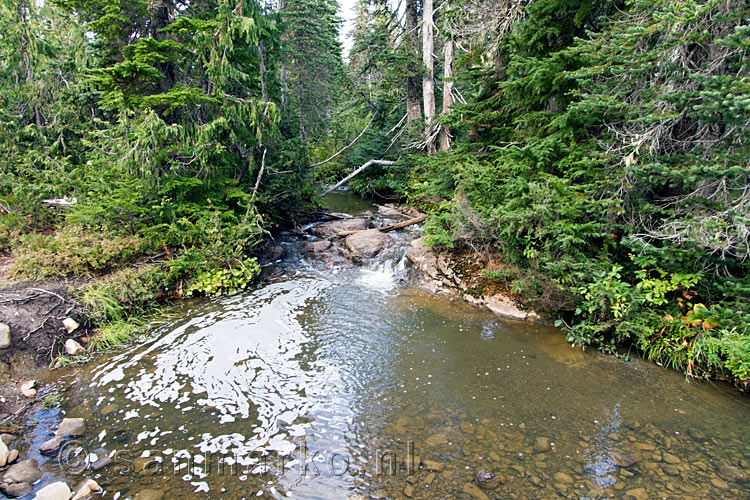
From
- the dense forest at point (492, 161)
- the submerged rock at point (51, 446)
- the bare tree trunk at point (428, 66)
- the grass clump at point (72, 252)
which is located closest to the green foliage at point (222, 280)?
the dense forest at point (492, 161)

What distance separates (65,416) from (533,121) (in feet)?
29.9

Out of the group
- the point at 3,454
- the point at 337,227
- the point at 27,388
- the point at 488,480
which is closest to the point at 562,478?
the point at 488,480

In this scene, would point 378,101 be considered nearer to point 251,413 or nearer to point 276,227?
point 276,227

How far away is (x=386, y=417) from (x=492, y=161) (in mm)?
7194

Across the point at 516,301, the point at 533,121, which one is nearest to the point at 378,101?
the point at 533,121

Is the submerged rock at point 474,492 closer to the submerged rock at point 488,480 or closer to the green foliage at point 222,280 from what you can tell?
the submerged rock at point 488,480

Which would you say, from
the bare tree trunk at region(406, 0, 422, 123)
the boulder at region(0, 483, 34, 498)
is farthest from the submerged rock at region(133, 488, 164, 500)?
the bare tree trunk at region(406, 0, 422, 123)

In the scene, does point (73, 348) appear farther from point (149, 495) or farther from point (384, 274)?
point (384, 274)

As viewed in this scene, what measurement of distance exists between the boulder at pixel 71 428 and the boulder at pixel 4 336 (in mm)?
2049

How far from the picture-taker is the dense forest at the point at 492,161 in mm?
4973

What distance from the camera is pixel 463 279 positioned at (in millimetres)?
8727

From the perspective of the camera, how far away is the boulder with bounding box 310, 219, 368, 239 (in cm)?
1324

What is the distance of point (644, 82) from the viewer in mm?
5477

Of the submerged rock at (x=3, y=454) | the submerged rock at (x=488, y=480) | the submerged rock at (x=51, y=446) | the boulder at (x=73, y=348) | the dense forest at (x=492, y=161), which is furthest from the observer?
the boulder at (x=73, y=348)
